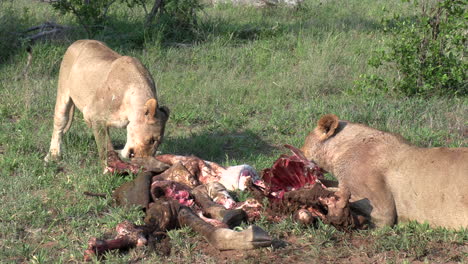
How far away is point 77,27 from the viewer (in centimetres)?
1105

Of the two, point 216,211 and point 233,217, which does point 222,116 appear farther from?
point 233,217

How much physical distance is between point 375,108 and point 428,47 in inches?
53.6

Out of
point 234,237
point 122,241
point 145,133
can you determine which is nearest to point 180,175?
point 145,133

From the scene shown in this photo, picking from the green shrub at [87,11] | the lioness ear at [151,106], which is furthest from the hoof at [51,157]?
the green shrub at [87,11]

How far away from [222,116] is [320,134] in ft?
9.85

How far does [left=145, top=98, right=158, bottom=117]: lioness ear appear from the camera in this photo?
5660mm

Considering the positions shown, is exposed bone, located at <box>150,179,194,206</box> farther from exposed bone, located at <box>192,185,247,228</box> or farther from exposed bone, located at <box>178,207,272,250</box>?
exposed bone, located at <box>178,207,272,250</box>

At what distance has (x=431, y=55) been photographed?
28.5 feet

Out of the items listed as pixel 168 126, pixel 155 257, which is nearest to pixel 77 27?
pixel 168 126

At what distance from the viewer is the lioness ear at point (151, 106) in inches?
223

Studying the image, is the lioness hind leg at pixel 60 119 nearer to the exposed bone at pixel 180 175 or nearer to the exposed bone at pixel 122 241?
the exposed bone at pixel 180 175

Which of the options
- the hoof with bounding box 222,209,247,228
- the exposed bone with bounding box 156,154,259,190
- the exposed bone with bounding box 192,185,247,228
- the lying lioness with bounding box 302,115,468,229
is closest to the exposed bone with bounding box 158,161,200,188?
A: the exposed bone with bounding box 156,154,259,190

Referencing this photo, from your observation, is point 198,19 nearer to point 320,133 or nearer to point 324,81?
point 324,81

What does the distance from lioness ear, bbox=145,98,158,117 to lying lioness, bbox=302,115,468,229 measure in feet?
5.67
